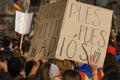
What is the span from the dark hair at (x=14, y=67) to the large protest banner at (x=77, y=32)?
1.34 ft

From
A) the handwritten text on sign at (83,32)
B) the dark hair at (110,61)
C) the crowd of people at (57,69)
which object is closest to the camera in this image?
the crowd of people at (57,69)

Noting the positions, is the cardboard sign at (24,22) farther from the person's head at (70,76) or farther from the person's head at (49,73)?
the person's head at (70,76)

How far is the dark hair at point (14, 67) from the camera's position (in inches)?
263

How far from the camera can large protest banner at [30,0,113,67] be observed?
6.83 meters

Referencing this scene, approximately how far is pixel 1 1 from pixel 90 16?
75.7ft

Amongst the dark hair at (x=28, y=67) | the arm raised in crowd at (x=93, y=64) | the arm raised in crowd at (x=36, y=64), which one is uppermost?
the arm raised in crowd at (x=93, y=64)

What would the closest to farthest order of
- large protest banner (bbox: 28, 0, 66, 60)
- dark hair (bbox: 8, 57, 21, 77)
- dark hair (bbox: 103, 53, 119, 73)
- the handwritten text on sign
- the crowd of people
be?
the crowd of people < dark hair (bbox: 8, 57, 21, 77) < the handwritten text on sign < large protest banner (bbox: 28, 0, 66, 60) < dark hair (bbox: 103, 53, 119, 73)

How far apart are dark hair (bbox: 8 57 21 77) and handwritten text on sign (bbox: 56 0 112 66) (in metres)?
0.50

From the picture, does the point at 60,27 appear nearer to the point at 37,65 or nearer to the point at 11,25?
the point at 37,65

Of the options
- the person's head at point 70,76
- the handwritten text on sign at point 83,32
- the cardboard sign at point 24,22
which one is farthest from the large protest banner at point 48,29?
the cardboard sign at point 24,22

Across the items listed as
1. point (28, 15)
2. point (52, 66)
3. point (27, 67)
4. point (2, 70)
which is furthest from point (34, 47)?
point (28, 15)

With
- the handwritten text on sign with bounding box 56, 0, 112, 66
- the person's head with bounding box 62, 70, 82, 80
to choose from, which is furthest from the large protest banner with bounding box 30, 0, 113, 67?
the person's head with bounding box 62, 70, 82, 80

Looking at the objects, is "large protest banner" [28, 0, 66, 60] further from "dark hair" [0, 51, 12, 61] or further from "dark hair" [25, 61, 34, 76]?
"dark hair" [0, 51, 12, 61]

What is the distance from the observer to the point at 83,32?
6941 mm
